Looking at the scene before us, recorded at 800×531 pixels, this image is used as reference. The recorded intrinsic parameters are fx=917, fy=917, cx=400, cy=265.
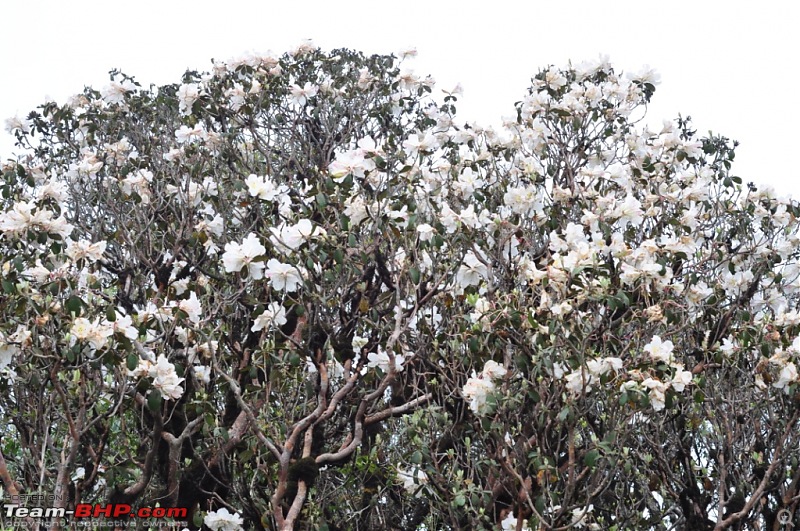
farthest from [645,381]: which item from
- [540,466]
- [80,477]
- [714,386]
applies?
[80,477]

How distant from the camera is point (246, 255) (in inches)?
150

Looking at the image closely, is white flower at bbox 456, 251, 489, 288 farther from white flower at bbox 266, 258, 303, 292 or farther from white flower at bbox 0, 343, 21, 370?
white flower at bbox 0, 343, 21, 370

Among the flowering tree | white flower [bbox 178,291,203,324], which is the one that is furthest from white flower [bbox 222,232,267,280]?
white flower [bbox 178,291,203,324]

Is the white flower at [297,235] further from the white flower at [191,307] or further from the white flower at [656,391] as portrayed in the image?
the white flower at [656,391]

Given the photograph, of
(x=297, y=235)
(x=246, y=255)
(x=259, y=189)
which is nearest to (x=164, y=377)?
(x=246, y=255)

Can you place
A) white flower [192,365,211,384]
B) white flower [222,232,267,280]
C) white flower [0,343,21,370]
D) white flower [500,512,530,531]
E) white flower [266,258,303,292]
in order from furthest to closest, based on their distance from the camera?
white flower [192,365,211,384] < white flower [500,512,530,531] < white flower [266,258,303,292] < white flower [222,232,267,280] < white flower [0,343,21,370]

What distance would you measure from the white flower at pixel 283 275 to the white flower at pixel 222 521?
1.25m

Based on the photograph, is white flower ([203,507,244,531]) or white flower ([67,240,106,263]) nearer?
white flower ([67,240,106,263])

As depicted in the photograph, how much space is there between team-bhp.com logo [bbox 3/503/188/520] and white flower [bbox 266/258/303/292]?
54.4 inches

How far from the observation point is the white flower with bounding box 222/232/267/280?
3805mm

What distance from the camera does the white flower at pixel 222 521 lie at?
4.50 meters

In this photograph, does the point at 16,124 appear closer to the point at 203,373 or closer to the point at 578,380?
the point at 203,373

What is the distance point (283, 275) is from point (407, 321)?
2.14 feet

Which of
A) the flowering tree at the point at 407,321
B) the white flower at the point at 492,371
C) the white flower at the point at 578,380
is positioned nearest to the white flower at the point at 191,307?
the flowering tree at the point at 407,321
